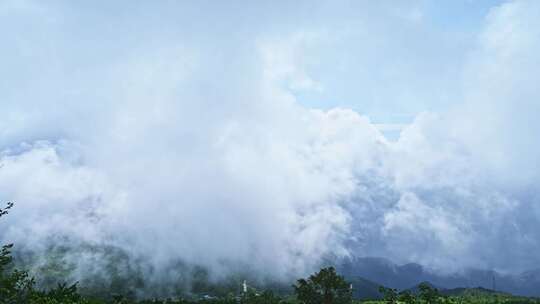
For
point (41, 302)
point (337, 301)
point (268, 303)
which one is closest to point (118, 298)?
point (268, 303)

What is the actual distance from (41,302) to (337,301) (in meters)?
73.0

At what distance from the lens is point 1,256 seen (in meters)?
57.7

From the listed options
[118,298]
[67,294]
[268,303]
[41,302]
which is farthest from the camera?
[118,298]

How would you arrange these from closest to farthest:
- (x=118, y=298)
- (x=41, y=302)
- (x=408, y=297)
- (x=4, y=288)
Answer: (x=4, y=288), (x=41, y=302), (x=408, y=297), (x=118, y=298)

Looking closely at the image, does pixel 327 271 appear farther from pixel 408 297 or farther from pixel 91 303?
pixel 91 303

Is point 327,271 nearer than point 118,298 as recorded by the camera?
Yes

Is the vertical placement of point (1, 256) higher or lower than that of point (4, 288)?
higher

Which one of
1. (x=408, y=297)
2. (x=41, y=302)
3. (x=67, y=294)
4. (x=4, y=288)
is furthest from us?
(x=67, y=294)

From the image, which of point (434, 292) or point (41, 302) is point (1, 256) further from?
point (434, 292)

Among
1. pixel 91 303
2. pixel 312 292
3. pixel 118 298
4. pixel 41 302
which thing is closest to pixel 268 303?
pixel 312 292

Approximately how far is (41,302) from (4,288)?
10.1 metres

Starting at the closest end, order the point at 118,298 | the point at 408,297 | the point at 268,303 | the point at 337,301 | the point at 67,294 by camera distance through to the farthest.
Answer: the point at 408,297 → the point at 67,294 → the point at 337,301 → the point at 268,303 → the point at 118,298

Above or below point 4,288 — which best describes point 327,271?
above

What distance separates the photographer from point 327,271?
12125 centimetres
